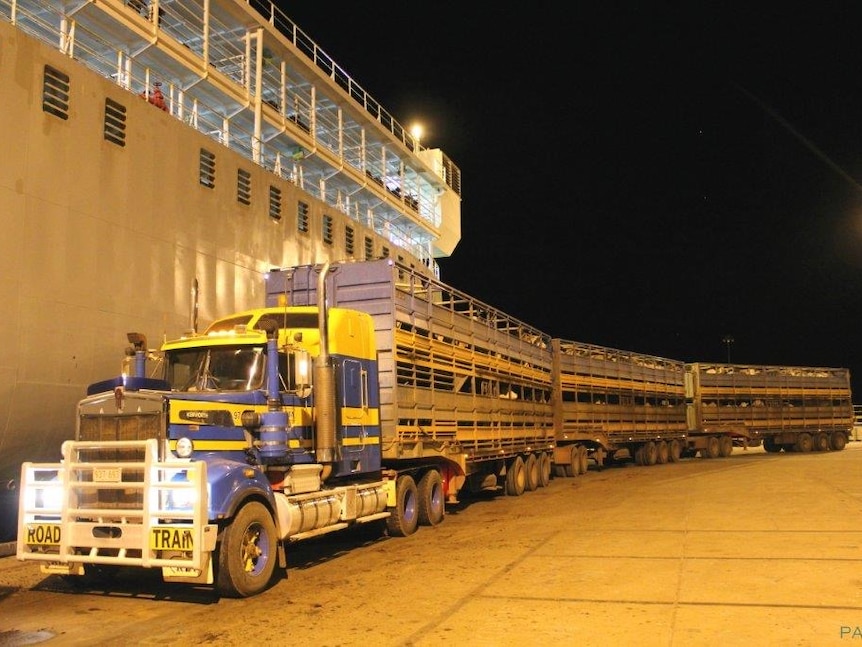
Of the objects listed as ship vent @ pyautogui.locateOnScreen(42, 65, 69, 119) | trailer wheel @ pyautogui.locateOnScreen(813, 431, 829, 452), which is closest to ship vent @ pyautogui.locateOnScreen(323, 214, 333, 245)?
ship vent @ pyautogui.locateOnScreen(42, 65, 69, 119)

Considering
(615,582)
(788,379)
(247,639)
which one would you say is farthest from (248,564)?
(788,379)

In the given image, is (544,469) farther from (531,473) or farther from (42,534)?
(42,534)

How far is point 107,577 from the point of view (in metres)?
7.98

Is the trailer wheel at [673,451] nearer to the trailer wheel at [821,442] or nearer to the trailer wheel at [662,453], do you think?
the trailer wheel at [662,453]

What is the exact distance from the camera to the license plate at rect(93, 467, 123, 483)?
6.94 meters

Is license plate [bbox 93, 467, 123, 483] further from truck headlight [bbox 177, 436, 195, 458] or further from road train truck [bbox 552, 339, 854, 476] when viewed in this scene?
road train truck [bbox 552, 339, 854, 476]

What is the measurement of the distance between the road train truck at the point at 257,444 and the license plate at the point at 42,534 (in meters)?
0.02

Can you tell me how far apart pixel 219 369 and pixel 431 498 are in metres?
5.13

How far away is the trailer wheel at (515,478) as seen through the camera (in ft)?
54.7

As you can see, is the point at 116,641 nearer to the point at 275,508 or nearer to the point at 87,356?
the point at 275,508

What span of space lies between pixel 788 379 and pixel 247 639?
32.8 meters

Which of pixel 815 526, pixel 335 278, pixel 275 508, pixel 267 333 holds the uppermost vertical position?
pixel 335 278

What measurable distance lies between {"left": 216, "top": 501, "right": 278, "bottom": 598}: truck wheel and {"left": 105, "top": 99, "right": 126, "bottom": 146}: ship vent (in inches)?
307

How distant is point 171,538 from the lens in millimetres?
A: 6473
